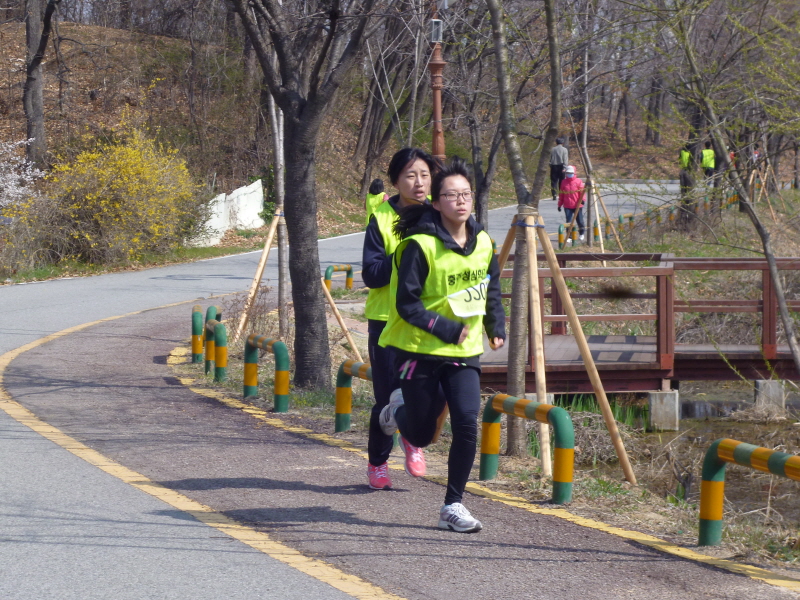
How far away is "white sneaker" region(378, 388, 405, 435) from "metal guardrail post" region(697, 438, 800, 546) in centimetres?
158

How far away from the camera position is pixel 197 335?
10562 millimetres

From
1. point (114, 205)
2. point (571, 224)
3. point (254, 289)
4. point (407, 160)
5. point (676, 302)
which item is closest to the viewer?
point (407, 160)

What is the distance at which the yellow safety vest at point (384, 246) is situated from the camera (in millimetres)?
5508

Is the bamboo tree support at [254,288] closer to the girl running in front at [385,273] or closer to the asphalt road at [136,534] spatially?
the asphalt road at [136,534]

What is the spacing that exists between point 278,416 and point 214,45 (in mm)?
30434

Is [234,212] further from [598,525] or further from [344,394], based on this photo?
[598,525]

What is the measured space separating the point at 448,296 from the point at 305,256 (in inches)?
162

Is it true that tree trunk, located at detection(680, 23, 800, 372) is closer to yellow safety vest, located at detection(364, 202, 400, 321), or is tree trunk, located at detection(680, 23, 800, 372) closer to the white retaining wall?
yellow safety vest, located at detection(364, 202, 400, 321)

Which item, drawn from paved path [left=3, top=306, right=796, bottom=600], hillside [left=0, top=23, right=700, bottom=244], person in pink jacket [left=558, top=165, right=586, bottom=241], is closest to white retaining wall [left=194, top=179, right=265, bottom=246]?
hillside [left=0, top=23, right=700, bottom=244]

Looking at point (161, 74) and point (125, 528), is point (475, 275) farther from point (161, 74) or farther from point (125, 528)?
point (161, 74)

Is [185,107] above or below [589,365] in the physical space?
above

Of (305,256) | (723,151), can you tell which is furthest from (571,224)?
(305,256)

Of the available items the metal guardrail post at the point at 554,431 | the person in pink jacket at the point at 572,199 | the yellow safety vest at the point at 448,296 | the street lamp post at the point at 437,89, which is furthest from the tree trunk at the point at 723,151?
the person in pink jacket at the point at 572,199

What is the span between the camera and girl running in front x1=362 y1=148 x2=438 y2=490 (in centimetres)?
539
